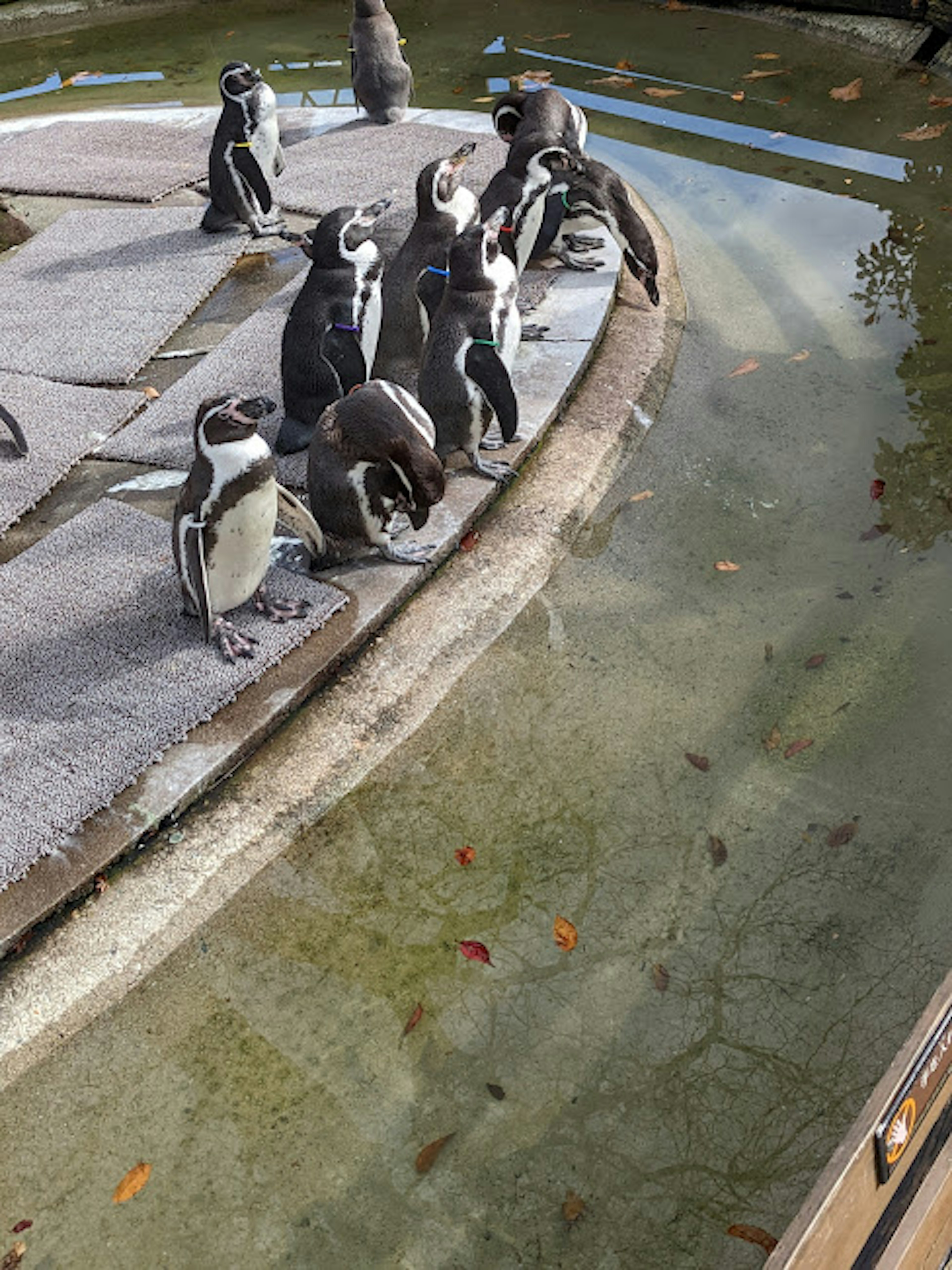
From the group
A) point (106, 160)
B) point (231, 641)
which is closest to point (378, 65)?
point (106, 160)

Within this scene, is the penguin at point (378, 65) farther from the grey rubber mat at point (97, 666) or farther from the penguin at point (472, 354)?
the grey rubber mat at point (97, 666)

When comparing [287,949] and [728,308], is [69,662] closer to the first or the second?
[287,949]

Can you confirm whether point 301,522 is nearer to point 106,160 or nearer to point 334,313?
point 334,313

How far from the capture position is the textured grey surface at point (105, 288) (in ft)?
16.8

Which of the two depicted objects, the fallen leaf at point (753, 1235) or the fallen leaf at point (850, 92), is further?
the fallen leaf at point (850, 92)

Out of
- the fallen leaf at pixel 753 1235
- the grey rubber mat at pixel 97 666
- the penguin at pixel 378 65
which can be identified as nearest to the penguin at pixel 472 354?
the grey rubber mat at pixel 97 666

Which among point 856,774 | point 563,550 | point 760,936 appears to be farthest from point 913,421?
point 760,936

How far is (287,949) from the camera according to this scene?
2807 millimetres

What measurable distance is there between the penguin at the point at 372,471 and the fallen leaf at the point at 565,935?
1.32m

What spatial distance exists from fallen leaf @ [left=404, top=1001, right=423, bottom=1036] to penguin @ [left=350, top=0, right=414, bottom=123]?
6.03m

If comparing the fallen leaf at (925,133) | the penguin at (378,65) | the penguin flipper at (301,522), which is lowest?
the penguin flipper at (301,522)

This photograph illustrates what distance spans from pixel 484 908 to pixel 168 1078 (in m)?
0.77

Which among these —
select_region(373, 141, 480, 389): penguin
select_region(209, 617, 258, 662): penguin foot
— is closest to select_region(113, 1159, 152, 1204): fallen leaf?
select_region(209, 617, 258, 662): penguin foot

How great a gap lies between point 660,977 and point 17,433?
9.97ft
